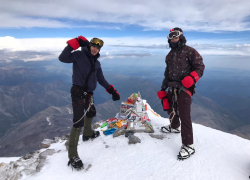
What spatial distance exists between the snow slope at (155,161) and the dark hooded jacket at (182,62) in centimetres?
259

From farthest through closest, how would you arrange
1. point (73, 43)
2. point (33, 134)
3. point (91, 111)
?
point (33, 134) → point (91, 111) → point (73, 43)

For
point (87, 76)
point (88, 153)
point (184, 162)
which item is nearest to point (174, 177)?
point (184, 162)

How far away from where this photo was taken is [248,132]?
114375 millimetres

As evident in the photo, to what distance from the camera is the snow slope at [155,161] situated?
4.23 metres

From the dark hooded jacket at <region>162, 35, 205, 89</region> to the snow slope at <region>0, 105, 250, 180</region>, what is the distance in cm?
259

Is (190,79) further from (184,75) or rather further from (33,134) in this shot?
(33,134)

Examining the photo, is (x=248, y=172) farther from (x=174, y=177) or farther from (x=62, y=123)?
(x=62, y=123)

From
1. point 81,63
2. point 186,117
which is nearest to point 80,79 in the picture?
point 81,63

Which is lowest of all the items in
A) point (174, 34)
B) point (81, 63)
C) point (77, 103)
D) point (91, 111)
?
point (91, 111)

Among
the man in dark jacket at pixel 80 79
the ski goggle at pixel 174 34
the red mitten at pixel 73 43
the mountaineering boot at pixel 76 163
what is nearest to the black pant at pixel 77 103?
the man in dark jacket at pixel 80 79

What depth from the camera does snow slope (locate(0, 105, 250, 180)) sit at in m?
4.23

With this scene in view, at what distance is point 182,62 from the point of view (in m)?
5.09

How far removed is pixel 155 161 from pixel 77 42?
478cm

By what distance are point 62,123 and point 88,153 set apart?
6066 inches
